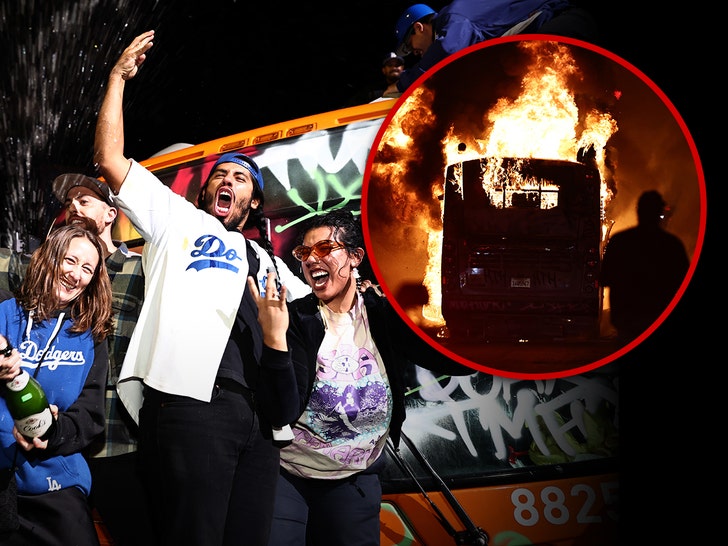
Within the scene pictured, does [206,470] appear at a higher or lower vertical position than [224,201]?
lower

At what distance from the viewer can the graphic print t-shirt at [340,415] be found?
7.32 feet

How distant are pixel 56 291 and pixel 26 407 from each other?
0.37 meters

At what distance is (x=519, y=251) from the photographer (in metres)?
2.33

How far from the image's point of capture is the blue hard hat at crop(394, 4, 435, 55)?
8.69ft

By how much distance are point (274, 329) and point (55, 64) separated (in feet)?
4.73

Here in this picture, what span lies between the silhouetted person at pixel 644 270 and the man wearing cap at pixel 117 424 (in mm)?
1572

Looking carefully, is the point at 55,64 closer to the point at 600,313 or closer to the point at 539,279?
the point at 539,279

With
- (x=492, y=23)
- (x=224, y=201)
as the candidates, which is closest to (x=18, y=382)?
(x=224, y=201)

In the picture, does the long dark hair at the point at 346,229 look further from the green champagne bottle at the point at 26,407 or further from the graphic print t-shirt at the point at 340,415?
the green champagne bottle at the point at 26,407

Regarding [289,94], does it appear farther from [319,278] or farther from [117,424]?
[117,424]

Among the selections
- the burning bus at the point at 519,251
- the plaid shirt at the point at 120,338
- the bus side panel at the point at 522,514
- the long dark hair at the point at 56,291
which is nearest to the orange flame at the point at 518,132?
the burning bus at the point at 519,251

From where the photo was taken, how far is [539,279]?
7.66ft

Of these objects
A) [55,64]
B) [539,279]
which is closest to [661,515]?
[539,279]

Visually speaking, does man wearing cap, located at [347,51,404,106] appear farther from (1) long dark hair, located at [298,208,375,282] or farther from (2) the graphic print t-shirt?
(2) the graphic print t-shirt
